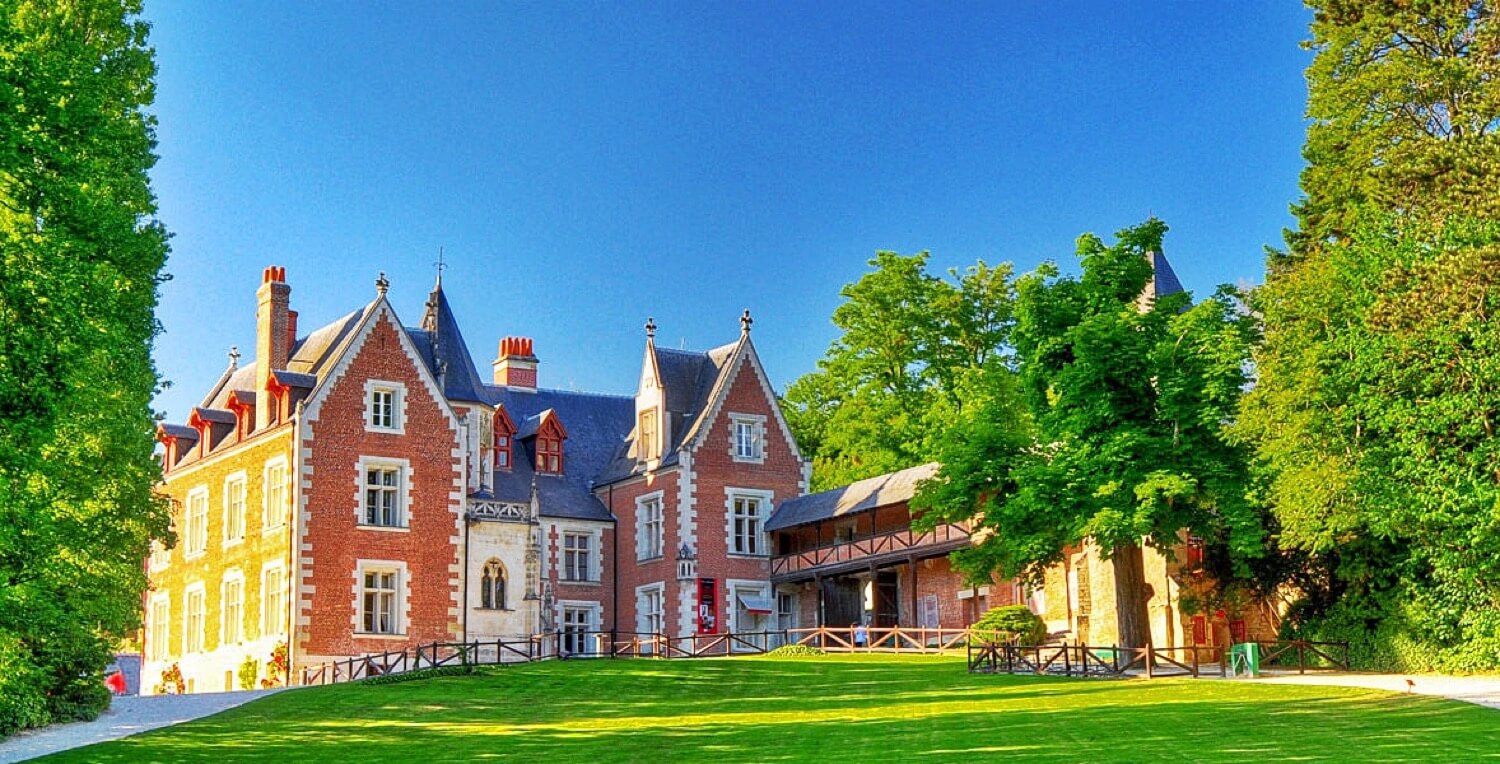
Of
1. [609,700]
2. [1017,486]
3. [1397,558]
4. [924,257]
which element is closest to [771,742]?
[609,700]

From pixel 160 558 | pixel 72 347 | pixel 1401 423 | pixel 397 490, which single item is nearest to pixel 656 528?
pixel 397 490

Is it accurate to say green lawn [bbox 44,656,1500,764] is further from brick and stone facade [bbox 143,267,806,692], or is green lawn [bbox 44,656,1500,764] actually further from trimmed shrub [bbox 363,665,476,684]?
brick and stone facade [bbox 143,267,806,692]

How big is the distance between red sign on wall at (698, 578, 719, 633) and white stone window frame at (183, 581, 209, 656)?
1388 centimetres

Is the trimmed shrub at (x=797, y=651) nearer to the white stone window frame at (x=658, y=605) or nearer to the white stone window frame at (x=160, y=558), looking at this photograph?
the white stone window frame at (x=658, y=605)

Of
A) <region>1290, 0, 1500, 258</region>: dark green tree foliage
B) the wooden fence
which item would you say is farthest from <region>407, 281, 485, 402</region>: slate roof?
<region>1290, 0, 1500, 258</region>: dark green tree foliage

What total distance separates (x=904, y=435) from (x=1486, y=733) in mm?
34690

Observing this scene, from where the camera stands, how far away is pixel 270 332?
4419 centimetres

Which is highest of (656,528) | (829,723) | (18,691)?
(656,528)

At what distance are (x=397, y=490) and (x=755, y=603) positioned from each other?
1225cm

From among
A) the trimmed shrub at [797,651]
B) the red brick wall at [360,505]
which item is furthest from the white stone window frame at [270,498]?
the trimmed shrub at [797,651]

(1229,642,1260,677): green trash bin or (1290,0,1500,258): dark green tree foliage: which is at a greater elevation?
(1290,0,1500,258): dark green tree foliage

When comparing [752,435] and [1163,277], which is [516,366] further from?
[1163,277]

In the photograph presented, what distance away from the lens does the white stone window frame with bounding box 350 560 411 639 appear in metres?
41.7

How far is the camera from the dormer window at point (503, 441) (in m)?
50.2
